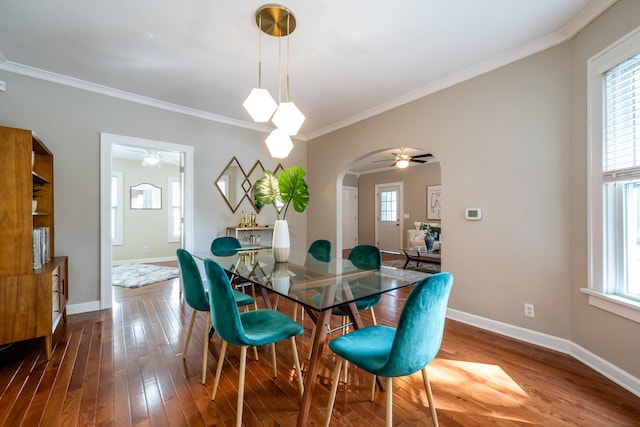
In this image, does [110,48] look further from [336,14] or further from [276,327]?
[276,327]

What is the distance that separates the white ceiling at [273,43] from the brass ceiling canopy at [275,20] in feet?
0.18

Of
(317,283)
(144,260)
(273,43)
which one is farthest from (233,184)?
(144,260)

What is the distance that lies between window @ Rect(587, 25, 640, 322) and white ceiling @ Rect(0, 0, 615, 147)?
0.44 metres

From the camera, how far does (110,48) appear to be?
248 cm

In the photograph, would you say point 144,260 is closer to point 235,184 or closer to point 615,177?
point 235,184

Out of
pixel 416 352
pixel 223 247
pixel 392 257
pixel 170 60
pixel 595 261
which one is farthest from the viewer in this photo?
pixel 392 257

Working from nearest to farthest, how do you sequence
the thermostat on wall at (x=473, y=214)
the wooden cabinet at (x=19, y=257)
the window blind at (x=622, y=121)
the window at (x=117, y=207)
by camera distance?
the window blind at (x=622, y=121) < the wooden cabinet at (x=19, y=257) < the thermostat on wall at (x=473, y=214) < the window at (x=117, y=207)

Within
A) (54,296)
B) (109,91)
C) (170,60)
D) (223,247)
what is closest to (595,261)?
(223,247)

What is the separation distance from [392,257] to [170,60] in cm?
621

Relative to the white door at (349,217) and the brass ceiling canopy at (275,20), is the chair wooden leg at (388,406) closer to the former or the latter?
the brass ceiling canopy at (275,20)

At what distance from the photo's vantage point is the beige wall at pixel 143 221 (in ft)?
20.7

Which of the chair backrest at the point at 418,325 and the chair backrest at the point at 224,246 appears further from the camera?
the chair backrest at the point at 224,246

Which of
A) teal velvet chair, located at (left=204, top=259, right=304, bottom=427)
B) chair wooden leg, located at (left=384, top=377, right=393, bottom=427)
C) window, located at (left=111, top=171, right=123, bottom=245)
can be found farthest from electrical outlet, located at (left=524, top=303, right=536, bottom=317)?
window, located at (left=111, top=171, right=123, bottom=245)

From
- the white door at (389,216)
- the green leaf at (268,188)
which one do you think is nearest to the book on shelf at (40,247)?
the green leaf at (268,188)
